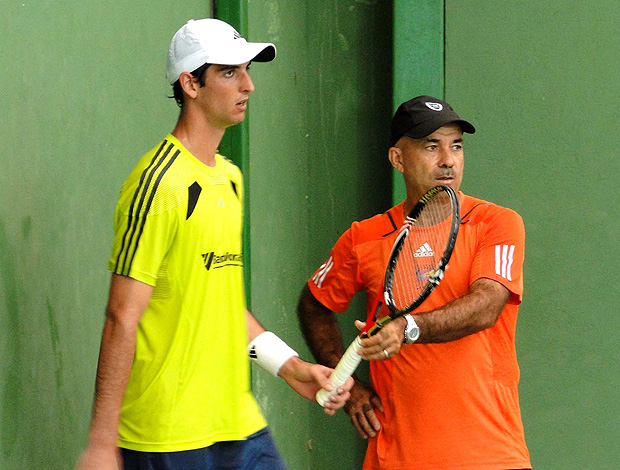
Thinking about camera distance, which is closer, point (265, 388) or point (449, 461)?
point (449, 461)

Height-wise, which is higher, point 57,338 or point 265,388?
point 57,338

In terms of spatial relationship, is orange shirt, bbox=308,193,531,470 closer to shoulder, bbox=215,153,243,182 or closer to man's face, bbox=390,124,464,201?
man's face, bbox=390,124,464,201

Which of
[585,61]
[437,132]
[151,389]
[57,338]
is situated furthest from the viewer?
[585,61]

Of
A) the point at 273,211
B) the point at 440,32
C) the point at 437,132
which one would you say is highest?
the point at 440,32

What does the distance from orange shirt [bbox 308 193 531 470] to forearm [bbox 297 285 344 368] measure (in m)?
0.24

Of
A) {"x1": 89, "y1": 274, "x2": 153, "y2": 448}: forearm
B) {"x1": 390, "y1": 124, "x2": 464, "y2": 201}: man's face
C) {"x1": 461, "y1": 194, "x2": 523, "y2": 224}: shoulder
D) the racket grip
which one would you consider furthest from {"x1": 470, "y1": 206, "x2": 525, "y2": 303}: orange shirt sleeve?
{"x1": 89, "y1": 274, "x2": 153, "y2": 448}: forearm

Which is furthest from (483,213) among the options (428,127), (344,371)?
(344,371)

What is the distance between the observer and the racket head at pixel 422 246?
3436 millimetres

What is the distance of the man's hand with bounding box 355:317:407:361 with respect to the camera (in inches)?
126

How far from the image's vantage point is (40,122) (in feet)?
9.56

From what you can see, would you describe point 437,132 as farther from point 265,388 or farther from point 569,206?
point 265,388

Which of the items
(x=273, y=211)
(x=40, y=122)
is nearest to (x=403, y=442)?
(x=40, y=122)

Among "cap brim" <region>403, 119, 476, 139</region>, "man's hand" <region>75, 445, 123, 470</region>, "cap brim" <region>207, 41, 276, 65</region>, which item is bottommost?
"man's hand" <region>75, 445, 123, 470</region>

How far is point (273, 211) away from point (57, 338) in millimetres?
2339
